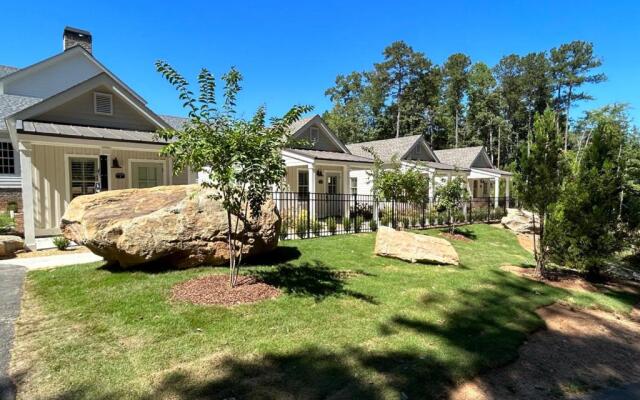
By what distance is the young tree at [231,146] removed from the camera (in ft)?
15.8

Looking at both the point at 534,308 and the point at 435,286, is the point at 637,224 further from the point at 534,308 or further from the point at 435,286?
the point at 435,286

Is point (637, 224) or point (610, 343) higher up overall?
point (637, 224)

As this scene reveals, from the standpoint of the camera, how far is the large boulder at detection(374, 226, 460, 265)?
8438 mm

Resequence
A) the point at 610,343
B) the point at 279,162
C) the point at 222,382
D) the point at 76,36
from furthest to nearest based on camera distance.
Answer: the point at 76,36, the point at 279,162, the point at 610,343, the point at 222,382

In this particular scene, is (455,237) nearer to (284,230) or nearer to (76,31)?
(284,230)

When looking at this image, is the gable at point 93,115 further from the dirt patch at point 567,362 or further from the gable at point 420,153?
the gable at point 420,153

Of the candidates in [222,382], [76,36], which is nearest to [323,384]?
[222,382]

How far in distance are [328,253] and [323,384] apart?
5664mm

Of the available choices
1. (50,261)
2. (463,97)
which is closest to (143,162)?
(50,261)

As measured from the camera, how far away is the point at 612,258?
25.5ft

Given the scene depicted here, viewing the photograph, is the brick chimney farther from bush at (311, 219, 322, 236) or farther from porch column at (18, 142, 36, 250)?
bush at (311, 219, 322, 236)

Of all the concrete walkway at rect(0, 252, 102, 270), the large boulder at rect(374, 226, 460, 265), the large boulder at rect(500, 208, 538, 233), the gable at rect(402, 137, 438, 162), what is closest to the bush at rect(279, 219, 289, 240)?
the large boulder at rect(374, 226, 460, 265)

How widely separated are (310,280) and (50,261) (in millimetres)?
5997

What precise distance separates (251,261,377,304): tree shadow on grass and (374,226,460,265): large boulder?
6.30ft
